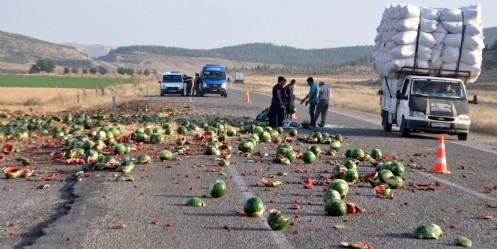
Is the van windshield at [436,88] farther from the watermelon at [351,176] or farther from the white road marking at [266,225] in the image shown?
the white road marking at [266,225]

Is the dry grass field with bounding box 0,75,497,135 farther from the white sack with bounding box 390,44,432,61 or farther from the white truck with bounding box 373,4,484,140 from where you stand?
the white sack with bounding box 390,44,432,61

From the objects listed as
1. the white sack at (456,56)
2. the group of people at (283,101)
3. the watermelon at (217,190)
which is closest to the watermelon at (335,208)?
the watermelon at (217,190)

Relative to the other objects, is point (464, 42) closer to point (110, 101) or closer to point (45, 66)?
→ point (110, 101)

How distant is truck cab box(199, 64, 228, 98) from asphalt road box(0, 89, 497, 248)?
129ft

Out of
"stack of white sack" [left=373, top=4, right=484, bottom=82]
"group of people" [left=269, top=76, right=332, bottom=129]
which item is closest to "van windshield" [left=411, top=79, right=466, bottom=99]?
"stack of white sack" [left=373, top=4, right=484, bottom=82]

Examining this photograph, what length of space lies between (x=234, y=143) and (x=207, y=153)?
2.81 metres

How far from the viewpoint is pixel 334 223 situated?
8.93 metres

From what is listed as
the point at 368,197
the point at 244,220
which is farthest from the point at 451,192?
the point at 244,220

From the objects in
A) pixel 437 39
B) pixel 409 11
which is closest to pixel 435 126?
pixel 437 39

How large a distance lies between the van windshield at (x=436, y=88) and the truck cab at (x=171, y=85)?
35196mm

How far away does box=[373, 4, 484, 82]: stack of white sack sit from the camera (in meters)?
23.5

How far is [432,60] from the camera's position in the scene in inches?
931

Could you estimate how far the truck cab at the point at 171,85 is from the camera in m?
56.0

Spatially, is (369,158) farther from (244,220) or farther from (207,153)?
(244,220)
